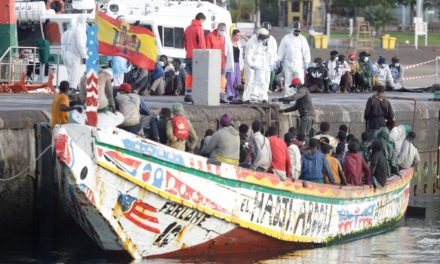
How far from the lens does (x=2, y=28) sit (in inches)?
1281

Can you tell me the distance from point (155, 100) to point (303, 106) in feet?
12.4

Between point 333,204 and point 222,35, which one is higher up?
point 222,35

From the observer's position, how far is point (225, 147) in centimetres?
1955

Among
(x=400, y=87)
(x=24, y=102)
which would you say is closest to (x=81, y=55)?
(x=24, y=102)

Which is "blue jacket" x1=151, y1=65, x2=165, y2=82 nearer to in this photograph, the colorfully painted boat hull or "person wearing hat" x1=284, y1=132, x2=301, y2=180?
"person wearing hat" x1=284, y1=132, x2=301, y2=180

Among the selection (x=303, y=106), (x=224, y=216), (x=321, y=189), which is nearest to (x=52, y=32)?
(x=303, y=106)

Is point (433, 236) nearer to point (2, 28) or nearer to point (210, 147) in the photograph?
point (210, 147)

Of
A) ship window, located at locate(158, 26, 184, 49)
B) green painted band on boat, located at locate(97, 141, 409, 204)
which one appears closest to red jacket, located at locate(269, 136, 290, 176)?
green painted band on boat, located at locate(97, 141, 409, 204)

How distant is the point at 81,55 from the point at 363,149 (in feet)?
18.3

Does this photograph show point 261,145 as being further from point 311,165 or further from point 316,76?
point 316,76

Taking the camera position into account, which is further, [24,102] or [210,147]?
[24,102]

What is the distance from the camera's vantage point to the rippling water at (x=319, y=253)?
1950 cm

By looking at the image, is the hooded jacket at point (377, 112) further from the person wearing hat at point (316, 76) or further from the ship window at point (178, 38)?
the ship window at point (178, 38)

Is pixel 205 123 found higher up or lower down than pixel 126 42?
lower down
